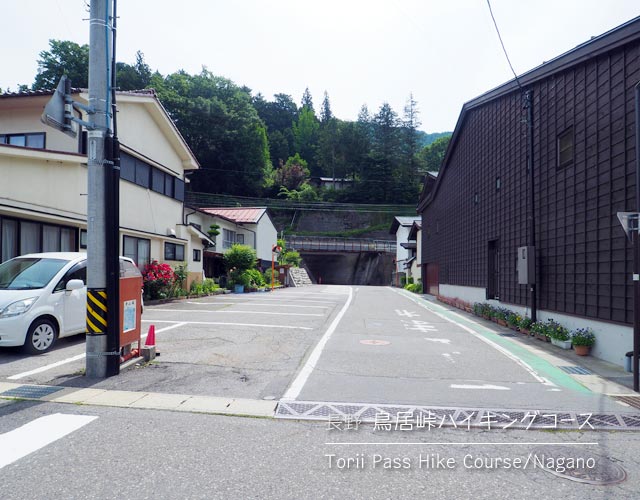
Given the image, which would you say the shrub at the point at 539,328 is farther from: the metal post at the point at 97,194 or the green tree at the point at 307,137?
the green tree at the point at 307,137

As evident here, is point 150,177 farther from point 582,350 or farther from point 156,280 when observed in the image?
point 582,350

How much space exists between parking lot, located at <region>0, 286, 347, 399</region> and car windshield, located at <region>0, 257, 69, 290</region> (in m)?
1.19

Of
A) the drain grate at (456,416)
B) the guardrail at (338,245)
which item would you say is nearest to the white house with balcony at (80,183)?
the drain grate at (456,416)

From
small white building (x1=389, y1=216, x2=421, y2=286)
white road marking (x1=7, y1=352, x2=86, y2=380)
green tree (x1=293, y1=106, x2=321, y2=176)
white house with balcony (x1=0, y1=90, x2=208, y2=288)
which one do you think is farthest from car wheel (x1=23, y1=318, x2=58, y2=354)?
green tree (x1=293, y1=106, x2=321, y2=176)

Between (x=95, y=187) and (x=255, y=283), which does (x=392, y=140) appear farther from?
(x=95, y=187)

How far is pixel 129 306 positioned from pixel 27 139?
12.2m

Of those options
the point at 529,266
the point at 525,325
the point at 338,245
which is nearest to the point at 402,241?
the point at 338,245

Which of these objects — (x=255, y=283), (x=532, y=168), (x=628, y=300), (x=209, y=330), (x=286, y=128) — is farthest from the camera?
(x=286, y=128)

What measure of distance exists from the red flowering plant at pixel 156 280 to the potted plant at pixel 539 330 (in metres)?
13.2

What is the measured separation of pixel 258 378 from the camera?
6.75 meters

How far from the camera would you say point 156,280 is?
17.6 metres

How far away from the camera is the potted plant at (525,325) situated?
11842mm

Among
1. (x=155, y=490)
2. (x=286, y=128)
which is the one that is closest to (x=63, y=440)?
(x=155, y=490)

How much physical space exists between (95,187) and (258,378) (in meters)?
3.70
